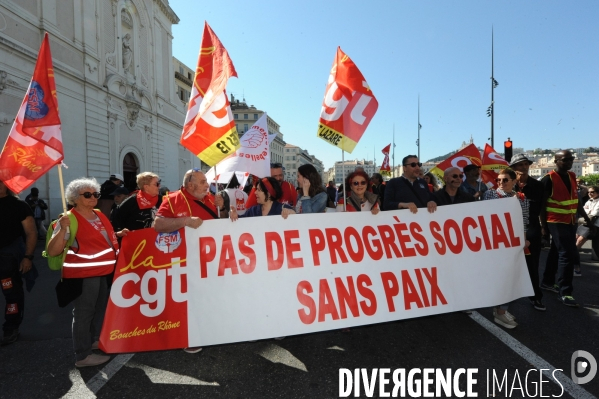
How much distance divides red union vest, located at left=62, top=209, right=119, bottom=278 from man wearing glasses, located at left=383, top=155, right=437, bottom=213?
3113mm

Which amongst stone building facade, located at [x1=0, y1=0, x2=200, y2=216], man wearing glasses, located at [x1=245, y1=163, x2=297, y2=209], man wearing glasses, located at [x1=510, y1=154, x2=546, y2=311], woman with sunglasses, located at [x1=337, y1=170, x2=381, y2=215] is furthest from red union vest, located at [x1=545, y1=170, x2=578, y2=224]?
stone building facade, located at [x1=0, y1=0, x2=200, y2=216]

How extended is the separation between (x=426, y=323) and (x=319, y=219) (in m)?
1.79

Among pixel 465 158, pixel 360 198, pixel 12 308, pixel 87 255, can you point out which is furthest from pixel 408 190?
pixel 12 308

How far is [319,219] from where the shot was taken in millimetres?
3637

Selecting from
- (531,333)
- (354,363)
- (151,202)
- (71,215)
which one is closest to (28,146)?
(71,215)

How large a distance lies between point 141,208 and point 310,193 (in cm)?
210

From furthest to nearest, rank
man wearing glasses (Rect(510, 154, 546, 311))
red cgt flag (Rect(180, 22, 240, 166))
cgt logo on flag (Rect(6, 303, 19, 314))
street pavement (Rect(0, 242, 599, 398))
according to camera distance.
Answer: man wearing glasses (Rect(510, 154, 546, 311))
cgt logo on flag (Rect(6, 303, 19, 314))
red cgt flag (Rect(180, 22, 240, 166))
street pavement (Rect(0, 242, 599, 398))

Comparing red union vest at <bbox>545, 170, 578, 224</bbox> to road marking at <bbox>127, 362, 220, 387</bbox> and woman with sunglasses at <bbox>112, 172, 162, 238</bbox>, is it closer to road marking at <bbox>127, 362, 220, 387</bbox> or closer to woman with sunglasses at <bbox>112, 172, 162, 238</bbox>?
road marking at <bbox>127, 362, 220, 387</bbox>

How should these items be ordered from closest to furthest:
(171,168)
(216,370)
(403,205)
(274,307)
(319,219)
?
(216,370)
(274,307)
(319,219)
(403,205)
(171,168)

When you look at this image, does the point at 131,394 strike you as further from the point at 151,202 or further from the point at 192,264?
the point at 151,202

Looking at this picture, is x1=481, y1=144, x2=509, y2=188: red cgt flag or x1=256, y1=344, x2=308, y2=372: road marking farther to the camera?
x1=481, y1=144, x2=509, y2=188: red cgt flag

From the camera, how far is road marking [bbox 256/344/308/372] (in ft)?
10.3

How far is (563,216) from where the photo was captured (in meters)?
4.64

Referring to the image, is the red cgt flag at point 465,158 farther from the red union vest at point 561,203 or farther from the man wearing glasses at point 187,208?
the man wearing glasses at point 187,208
